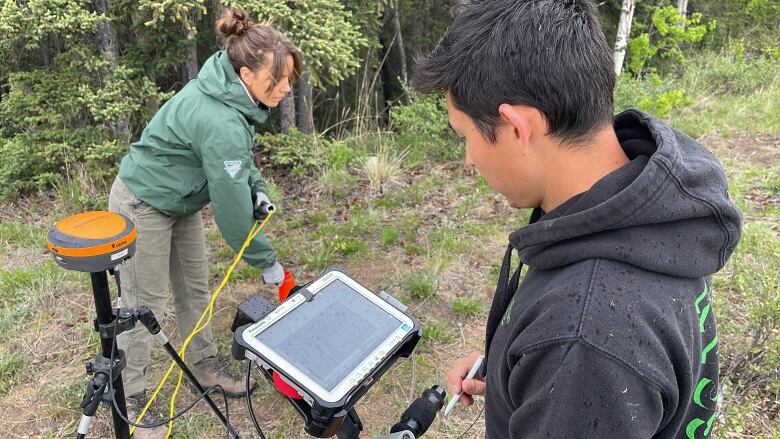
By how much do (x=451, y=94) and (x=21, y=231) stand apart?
5.29m

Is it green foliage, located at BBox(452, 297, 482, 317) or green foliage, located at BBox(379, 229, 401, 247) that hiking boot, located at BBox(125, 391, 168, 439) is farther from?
green foliage, located at BBox(379, 229, 401, 247)

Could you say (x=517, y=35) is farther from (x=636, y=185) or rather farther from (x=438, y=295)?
(x=438, y=295)

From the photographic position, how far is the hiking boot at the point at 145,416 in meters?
3.03

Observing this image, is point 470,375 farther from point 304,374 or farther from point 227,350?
point 227,350

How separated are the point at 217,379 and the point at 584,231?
2.90m

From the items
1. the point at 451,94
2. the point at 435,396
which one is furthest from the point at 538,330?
the point at 435,396

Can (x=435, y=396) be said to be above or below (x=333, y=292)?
below

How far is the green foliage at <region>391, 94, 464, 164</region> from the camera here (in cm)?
673

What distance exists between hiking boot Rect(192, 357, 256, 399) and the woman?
16.0 inches

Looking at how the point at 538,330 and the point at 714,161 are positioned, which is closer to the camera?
the point at 538,330

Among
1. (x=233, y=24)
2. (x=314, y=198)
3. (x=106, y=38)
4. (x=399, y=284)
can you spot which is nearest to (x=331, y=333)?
(x=233, y=24)

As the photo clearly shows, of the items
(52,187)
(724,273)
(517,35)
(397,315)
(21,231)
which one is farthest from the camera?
(52,187)

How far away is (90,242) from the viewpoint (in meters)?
1.58

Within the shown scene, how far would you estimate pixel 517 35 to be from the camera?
1.11m
